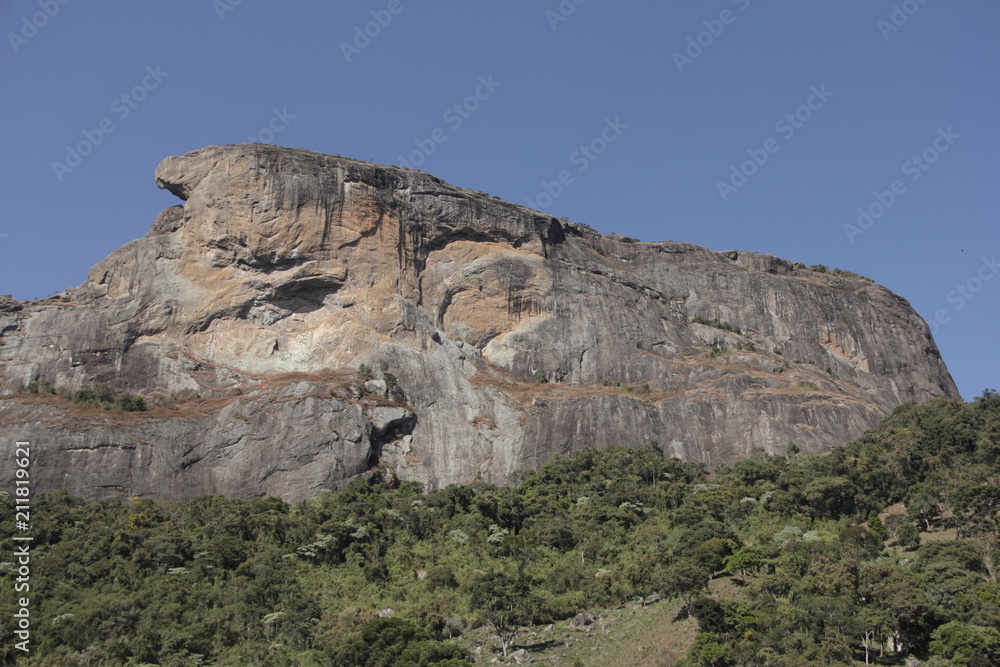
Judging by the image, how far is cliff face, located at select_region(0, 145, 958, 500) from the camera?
64.0m

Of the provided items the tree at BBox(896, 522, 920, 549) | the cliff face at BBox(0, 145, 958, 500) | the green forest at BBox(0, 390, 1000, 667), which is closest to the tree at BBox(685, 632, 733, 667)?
the green forest at BBox(0, 390, 1000, 667)

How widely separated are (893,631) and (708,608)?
7187mm

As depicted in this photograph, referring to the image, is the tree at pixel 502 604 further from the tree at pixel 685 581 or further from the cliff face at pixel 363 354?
the cliff face at pixel 363 354

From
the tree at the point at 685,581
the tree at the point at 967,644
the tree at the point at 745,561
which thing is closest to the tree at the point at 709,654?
the tree at the point at 685,581

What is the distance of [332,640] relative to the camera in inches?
1742

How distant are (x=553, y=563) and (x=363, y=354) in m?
25.0

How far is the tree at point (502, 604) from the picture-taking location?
150 ft

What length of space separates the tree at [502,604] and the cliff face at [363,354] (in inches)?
732

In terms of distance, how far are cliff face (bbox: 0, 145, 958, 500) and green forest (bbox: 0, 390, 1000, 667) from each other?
3519 mm

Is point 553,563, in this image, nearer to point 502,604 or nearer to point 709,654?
point 502,604

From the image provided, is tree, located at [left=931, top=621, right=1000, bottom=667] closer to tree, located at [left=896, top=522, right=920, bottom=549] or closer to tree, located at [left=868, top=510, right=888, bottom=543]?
tree, located at [left=896, top=522, right=920, bottom=549]

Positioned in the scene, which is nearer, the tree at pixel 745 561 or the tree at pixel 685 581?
the tree at pixel 685 581

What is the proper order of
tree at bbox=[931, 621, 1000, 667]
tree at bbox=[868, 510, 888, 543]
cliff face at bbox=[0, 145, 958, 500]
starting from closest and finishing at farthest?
tree at bbox=[931, 621, 1000, 667]
tree at bbox=[868, 510, 888, 543]
cliff face at bbox=[0, 145, 958, 500]

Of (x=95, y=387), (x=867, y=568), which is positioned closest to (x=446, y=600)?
(x=867, y=568)
